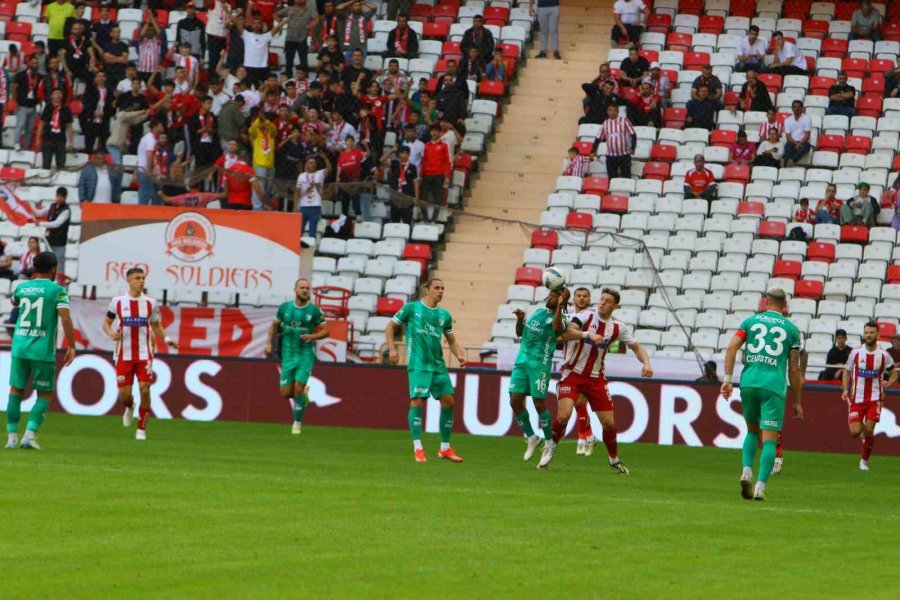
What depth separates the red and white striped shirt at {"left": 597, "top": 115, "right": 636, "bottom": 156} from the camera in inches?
1257

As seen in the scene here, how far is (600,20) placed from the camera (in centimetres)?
3759

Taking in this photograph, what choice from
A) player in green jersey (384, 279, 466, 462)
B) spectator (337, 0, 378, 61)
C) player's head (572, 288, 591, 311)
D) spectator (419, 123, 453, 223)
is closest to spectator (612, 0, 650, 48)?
spectator (337, 0, 378, 61)

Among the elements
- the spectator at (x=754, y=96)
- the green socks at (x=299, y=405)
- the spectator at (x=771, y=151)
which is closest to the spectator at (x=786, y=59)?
the spectator at (x=754, y=96)

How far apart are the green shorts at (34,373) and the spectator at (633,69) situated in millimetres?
18310

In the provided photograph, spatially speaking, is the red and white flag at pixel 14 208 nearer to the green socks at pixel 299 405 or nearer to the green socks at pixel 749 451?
the green socks at pixel 299 405

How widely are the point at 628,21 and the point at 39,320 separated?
20618mm

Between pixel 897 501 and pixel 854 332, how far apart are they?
12434 millimetres

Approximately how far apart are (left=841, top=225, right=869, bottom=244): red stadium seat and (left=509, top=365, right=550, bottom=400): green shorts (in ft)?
41.0

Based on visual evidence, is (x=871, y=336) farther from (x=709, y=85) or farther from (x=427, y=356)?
(x=709, y=85)

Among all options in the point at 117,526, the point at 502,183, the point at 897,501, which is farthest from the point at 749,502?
the point at 502,183

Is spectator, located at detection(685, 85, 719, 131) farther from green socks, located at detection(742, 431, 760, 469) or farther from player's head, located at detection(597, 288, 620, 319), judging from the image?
green socks, located at detection(742, 431, 760, 469)

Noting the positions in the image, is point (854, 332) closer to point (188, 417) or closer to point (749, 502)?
point (188, 417)

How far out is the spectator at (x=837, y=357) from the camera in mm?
25922

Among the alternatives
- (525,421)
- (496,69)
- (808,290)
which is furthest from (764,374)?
(496,69)
